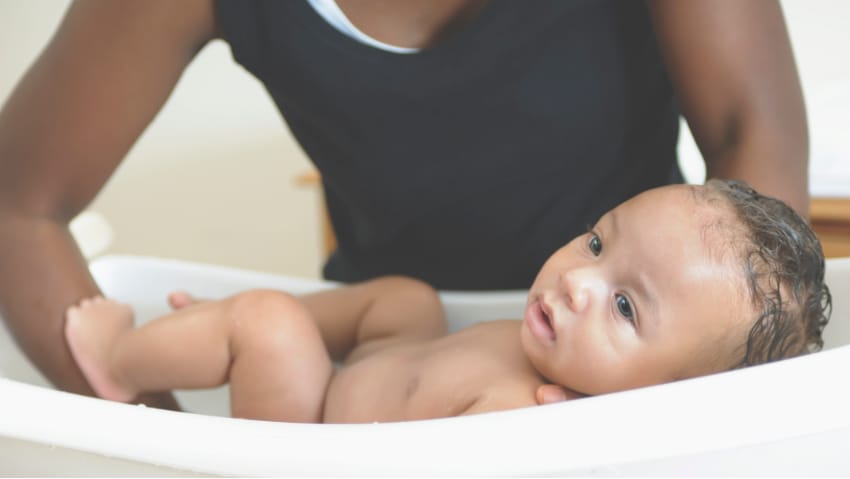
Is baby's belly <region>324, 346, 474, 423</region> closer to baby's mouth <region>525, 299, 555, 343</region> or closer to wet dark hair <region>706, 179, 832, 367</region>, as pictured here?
baby's mouth <region>525, 299, 555, 343</region>

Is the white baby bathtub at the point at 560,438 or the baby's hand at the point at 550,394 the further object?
the baby's hand at the point at 550,394

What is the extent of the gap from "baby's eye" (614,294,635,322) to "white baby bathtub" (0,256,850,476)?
185mm

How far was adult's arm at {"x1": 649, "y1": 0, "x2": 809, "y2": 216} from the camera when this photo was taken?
2.22 ft

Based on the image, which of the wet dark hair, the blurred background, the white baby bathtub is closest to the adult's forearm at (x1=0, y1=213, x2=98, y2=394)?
the white baby bathtub

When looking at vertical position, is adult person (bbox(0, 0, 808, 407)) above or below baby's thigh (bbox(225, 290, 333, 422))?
above

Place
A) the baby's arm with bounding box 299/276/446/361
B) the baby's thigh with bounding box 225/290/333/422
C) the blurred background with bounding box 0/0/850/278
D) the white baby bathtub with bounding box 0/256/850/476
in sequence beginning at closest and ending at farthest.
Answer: the white baby bathtub with bounding box 0/256/850/476
the baby's thigh with bounding box 225/290/333/422
the baby's arm with bounding box 299/276/446/361
the blurred background with bounding box 0/0/850/278

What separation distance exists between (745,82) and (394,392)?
1.30 ft

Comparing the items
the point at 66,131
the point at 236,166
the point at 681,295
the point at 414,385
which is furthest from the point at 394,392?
the point at 236,166

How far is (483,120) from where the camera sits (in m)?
0.76

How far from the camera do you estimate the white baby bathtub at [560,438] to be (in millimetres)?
402

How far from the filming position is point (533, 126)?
0.76m

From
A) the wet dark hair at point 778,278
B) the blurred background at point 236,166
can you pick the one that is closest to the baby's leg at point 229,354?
the wet dark hair at point 778,278

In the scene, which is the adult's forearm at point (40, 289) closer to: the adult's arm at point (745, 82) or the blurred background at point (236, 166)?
the adult's arm at point (745, 82)

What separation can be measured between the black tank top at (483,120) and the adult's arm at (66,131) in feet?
0.21
